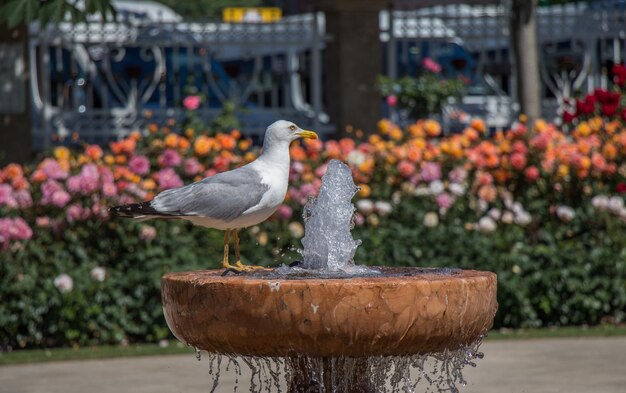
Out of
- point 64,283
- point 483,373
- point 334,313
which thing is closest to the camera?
point 334,313

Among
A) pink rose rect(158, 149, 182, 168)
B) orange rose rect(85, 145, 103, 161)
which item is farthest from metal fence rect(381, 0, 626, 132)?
orange rose rect(85, 145, 103, 161)

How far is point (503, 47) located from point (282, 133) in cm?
932

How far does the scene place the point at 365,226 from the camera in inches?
367

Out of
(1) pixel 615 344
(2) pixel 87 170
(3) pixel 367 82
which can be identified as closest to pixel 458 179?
(1) pixel 615 344

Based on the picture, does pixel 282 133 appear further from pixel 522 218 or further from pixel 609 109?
pixel 609 109

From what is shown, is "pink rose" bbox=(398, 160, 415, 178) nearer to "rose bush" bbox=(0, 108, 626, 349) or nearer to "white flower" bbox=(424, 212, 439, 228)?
"rose bush" bbox=(0, 108, 626, 349)

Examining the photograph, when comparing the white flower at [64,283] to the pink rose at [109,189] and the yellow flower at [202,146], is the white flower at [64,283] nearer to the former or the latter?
the pink rose at [109,189]

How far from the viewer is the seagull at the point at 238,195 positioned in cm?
534

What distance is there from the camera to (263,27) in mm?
12742

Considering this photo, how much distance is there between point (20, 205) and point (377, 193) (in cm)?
250

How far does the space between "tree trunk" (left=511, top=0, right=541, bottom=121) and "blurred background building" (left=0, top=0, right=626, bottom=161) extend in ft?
0.04

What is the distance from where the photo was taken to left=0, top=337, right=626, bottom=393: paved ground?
6.90 metres

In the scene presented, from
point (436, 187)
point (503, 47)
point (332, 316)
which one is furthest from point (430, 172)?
point (503, 47)

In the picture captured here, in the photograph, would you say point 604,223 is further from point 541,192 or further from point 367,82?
point 367,82
